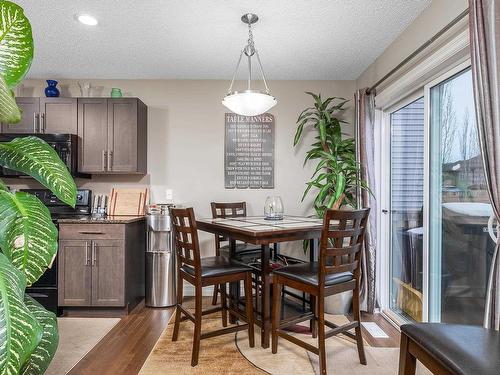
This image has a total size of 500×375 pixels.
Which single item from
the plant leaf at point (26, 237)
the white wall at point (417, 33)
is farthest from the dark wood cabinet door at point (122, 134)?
the white wall at point (417, 33)

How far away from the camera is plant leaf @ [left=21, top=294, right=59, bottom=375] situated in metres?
0.93

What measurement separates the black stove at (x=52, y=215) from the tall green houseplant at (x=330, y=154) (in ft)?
8.44

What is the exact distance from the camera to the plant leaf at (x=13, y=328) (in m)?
0.70

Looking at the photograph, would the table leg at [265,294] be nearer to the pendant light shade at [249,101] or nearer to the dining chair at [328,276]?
the dining chair at [328,276]

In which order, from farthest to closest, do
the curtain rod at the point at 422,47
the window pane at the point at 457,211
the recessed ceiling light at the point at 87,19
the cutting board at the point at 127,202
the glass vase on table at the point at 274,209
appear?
the cutting board at the point at 127,202 < the glass vase on table at the point at 274,209 < the recessed ceiling light at the point at 87,19 < the window pane at the point at 457,211 < the curtain rod at the point at 422,47

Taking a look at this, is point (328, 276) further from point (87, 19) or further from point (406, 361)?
point (87, 19)

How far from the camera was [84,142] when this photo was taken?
339 centimetres

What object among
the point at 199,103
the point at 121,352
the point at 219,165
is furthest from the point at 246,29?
the point at 121,352

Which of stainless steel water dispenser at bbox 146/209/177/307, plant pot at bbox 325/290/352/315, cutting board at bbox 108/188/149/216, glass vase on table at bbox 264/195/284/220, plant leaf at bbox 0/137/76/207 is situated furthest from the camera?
cutting board at bbox 108/188/149/216

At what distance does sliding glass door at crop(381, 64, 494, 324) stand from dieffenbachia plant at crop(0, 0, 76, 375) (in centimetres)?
228

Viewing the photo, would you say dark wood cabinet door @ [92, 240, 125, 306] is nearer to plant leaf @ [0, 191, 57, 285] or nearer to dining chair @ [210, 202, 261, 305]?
dining chair @ [210, 202, 261, 305]

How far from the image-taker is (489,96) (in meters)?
1.46

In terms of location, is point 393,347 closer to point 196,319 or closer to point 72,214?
point 196,319

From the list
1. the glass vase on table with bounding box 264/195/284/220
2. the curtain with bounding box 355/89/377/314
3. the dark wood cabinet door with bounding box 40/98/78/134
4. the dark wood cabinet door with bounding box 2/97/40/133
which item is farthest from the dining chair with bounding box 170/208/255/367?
the dark wood cabinet door with bounding box 2/97/40/133
